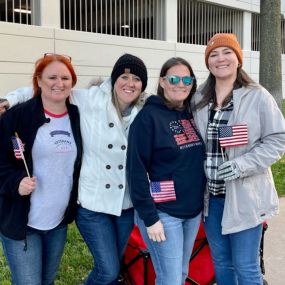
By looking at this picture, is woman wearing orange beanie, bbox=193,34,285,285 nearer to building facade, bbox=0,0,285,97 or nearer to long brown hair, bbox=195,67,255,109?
long brown hair, bbox=195,67,255,109

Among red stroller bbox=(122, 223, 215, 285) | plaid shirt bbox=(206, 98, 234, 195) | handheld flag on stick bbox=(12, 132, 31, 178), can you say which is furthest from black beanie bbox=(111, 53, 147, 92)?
red stroller bbox=(122, 223, 215, 285)

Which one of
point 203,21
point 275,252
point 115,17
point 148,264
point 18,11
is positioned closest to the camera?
point 148,264

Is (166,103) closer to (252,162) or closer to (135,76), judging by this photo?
(135,76)

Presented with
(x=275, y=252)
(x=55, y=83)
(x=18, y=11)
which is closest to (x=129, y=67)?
(x=55, y=83)

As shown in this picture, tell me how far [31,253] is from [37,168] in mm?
516

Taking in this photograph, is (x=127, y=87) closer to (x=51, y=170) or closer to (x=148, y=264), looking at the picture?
(x=51, y=170)

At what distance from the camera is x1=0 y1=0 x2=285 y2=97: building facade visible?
11.2 meters

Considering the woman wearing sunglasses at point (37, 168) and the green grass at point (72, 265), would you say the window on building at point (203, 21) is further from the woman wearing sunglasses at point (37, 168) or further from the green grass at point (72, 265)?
the woman wearing sunglasses at point (37, 168)

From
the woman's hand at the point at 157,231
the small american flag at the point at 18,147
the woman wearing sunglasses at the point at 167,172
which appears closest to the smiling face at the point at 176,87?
the woman wearing sunglasses at the point at 167,172

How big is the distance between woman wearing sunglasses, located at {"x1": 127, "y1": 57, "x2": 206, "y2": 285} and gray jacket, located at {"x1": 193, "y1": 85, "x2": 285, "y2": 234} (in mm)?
216

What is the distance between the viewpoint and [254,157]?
2.83 metres

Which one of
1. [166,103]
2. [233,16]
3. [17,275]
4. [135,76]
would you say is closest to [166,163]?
[166,103]

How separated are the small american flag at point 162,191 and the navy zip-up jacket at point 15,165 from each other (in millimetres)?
758

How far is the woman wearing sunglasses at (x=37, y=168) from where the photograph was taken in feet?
8.82
